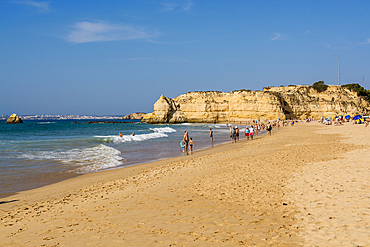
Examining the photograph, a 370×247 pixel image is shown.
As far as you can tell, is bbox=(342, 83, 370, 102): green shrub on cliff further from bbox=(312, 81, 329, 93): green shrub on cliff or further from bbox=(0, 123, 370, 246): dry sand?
bbox=(0, 123, 370, 246): dry sand

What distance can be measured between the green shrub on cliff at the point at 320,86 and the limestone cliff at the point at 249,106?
4.06 metres

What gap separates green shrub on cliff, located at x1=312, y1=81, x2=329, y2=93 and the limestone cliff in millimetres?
4059

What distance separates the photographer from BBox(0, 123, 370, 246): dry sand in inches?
157

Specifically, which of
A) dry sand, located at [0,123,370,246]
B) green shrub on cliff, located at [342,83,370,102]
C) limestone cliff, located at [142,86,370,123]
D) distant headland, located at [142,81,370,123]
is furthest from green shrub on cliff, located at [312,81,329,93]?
dry sand, located at [0,123,370,246]

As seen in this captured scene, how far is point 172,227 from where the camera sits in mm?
4469

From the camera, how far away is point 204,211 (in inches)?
207

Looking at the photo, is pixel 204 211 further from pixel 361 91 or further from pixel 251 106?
pixel 361 91

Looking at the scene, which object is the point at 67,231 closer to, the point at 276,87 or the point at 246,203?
the point at 246,203

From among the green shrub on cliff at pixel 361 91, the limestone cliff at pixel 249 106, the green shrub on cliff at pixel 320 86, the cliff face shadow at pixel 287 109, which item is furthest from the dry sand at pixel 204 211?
the green shrub on cliff at pixel 361 91

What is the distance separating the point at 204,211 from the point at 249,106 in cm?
7763

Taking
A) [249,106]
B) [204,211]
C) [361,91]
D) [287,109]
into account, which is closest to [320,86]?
[361,91]

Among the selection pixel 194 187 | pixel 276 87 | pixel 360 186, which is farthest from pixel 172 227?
pixel 276 87

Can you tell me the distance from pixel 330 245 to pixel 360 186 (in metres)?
3.53

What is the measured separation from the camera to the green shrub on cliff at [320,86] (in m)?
91.7
